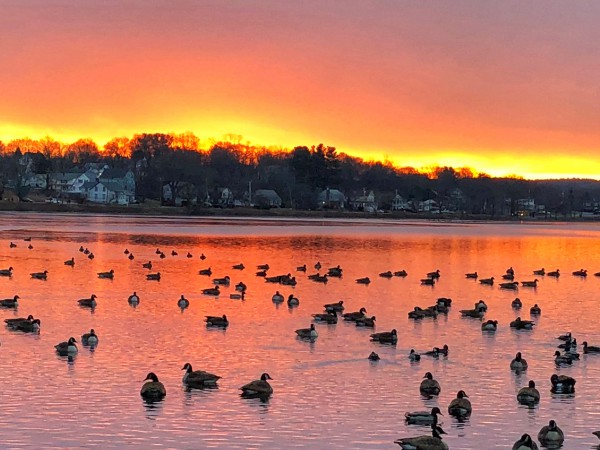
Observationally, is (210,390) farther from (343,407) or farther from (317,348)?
(317,348)

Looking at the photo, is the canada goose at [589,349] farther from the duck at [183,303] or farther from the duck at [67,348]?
the duck at [183,303]

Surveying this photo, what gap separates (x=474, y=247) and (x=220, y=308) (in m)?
53.8

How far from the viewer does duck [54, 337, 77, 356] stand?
25.6 m

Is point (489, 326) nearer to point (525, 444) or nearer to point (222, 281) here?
point (525, 444)

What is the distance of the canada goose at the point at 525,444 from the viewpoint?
673 inches

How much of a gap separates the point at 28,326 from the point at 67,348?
14.2 feet

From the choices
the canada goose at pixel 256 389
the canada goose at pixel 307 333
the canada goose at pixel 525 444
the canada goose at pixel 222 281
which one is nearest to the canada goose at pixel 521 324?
the canada goose at pixel 307 333

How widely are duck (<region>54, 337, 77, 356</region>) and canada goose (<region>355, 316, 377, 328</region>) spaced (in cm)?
1108

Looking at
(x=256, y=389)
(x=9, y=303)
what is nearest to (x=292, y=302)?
(x=9, y=303)

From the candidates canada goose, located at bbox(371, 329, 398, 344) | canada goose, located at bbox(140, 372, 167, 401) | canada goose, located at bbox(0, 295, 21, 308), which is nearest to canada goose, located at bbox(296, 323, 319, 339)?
→ canada goose, located at bbox(371, 329, 398, 344)

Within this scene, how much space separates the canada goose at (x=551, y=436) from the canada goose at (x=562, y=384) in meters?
4.83

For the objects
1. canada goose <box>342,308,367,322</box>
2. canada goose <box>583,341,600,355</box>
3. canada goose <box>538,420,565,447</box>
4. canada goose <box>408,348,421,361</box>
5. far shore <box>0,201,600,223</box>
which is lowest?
canada goose <box>538,420,565,447</box>

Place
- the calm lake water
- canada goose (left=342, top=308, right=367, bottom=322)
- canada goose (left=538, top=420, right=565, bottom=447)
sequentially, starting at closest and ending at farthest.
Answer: canada goose (left=538, top=420, right=565, bottom=447)
the calm lake water
canada goose (left=342, top=308, right=367, bottom=322)

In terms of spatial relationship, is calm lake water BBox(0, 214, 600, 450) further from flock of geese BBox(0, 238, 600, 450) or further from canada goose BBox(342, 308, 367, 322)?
canada goose BBox(342, 308, 367, 322)
